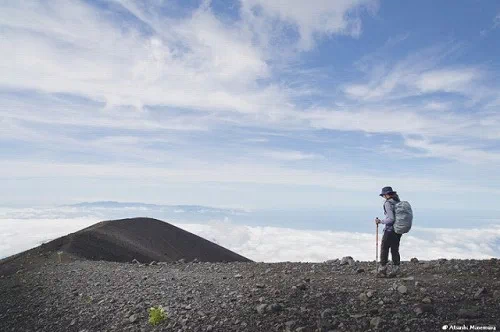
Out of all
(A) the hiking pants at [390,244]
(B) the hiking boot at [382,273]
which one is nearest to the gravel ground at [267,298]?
(B) the hiking boot at [382,273]

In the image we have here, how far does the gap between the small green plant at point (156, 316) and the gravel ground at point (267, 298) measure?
14 centimetres

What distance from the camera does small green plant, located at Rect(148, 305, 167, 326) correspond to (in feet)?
36.2

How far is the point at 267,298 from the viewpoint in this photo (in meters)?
11.1

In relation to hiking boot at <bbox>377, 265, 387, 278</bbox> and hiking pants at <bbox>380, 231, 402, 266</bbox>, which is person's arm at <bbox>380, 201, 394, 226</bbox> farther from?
hiking boot at <bbox>377, 265, 387, 278</bbox>

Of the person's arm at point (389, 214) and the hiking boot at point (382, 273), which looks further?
the person's arm at point (389, 214)

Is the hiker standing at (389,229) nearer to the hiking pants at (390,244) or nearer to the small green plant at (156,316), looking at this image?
the hiking pants at (390,244)

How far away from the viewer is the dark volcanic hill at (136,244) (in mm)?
29828

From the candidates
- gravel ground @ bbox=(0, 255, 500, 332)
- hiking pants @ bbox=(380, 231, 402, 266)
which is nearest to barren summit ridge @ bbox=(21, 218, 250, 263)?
gravel ground @ bbox=(0, 255, 500, 332)

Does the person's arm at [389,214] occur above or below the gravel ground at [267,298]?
above

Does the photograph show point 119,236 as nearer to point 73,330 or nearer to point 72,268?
point 72,268

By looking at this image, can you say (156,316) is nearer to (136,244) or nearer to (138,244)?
(136,244)

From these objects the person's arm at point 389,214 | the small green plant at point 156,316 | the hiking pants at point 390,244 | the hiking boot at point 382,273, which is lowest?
the small green plant at point 156,316

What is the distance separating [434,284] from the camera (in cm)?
1095

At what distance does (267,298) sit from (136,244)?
27743 millimetres
